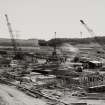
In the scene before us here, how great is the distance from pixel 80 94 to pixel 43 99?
4.55 metres

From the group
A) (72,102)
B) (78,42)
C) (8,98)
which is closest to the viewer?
(72,102)

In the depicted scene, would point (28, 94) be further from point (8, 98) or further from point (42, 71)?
point (42, 71)

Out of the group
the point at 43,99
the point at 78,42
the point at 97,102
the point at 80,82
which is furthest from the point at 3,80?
the point at 78,42

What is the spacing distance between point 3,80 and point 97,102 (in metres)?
17.5

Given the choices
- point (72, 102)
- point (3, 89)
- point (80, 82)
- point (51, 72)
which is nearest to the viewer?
point (72, 102)

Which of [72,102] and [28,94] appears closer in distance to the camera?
[72,102]

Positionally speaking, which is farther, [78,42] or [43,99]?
[78,42]

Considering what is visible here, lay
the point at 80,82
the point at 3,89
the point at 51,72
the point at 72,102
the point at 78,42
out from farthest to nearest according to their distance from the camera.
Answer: the point at 78,42, the point at 51,72, the point at 80,82, the point at 3,89, the point at 72,102

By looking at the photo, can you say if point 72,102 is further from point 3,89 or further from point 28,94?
point 3,89

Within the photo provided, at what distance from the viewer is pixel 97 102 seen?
25234mm

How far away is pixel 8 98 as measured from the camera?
2709 centimetres

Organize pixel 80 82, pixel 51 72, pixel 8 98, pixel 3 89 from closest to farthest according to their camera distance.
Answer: pixel 8 98, pixel 3 89, pixel 80 82, pixel 51 72

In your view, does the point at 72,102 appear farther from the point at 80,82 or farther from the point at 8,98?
the point at 80,82

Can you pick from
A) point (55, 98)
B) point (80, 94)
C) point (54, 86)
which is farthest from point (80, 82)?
point (55, 98)
